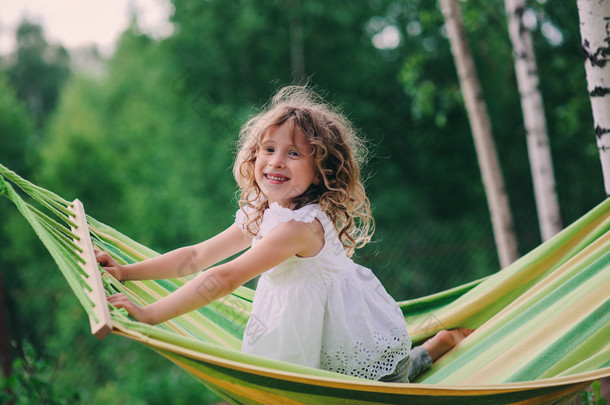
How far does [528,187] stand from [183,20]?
5.97 metres

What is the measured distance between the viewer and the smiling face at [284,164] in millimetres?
1487

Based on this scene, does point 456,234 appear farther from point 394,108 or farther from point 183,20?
point 183,20

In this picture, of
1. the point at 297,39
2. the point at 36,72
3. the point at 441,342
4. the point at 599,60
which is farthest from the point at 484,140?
the point at 36,72

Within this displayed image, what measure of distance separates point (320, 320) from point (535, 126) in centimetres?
221

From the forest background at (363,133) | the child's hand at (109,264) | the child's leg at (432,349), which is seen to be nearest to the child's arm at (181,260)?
A: the child's hand at (109,264)

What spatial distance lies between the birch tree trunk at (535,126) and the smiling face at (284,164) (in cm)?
197

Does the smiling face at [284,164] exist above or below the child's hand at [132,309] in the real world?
above

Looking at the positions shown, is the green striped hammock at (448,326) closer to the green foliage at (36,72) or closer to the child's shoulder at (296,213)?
the child's shoulder at (296,213)

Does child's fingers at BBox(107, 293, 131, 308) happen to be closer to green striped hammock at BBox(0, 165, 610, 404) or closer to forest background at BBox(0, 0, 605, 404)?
green striped hammock at BBox(0, 165, 610, 404)

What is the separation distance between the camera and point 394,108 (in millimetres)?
9336

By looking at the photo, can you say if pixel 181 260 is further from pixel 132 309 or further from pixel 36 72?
pixel 36 72

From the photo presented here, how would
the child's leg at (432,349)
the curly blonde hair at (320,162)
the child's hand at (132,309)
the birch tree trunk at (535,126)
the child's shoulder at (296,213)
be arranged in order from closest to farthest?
the child's hand at (132,309), the child's shoulder at (296,213), the curly blonde hair at (320,162), the child's leg at (432,349), the birch tree trunk at (535,126)

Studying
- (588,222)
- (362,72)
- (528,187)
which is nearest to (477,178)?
(528,187)

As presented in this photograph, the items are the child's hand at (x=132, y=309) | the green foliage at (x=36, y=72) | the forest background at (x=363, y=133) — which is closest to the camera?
the child's hand at (x=132, y=309)
